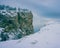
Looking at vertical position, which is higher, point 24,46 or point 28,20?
point 24,46

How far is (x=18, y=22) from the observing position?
56188mm

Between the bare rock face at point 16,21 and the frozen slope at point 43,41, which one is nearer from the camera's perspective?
the frozen slope at point 43,41

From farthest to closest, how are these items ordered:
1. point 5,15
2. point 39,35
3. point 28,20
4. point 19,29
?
1. point 28,20
2. point 19,29
3. point 5,15
4. point 39,35

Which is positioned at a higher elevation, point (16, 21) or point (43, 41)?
point (43, 41)

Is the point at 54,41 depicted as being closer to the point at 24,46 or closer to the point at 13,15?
the point at 24,46

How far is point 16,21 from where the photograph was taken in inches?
2114

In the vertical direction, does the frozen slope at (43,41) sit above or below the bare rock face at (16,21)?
above

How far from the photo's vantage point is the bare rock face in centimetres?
4934

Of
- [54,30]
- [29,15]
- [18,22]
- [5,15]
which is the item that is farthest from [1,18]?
[54,30]

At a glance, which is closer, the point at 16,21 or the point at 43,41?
the point at 43,41

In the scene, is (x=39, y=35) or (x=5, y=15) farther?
(x=5, y=15)

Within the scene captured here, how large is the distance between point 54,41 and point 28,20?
53.7m

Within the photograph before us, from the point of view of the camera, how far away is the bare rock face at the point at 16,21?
162 ft

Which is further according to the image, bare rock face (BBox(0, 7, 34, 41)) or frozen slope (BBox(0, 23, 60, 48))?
bare rock face (BBox(0, 7, 34, 41))
